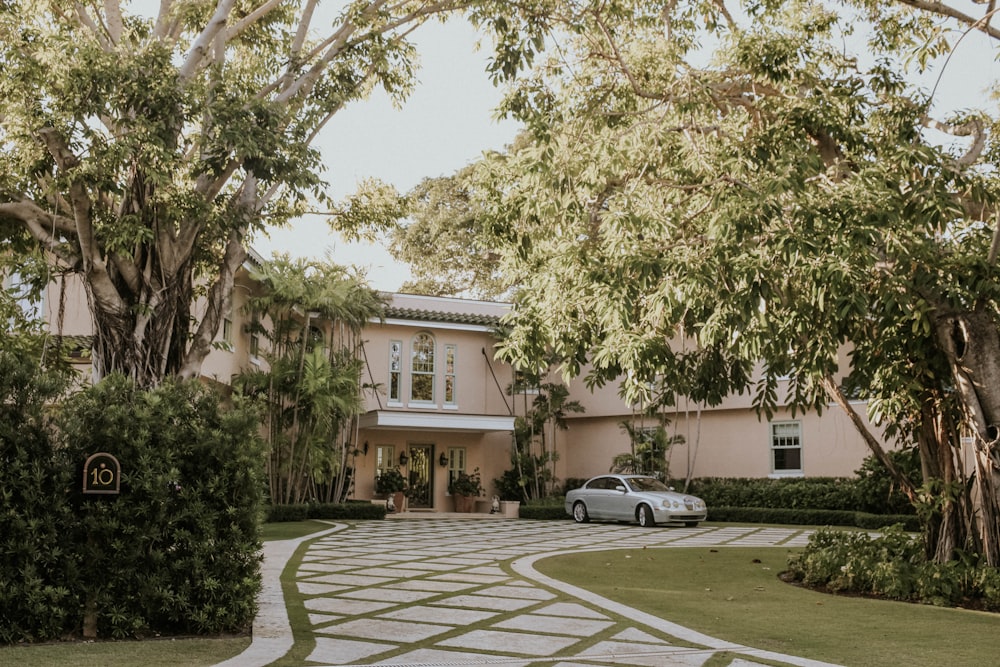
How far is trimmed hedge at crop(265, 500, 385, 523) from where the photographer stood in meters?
20.3

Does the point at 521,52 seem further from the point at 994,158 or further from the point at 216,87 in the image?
the point at 994,158

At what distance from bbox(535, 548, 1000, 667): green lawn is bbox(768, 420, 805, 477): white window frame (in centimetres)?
1210

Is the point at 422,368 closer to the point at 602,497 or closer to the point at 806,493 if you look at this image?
the point at 602,497

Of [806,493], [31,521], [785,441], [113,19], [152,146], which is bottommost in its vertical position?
[806,493]

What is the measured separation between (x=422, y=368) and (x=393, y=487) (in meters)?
3.90

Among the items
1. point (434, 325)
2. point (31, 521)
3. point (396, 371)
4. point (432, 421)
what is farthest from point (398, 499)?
point (31, 521)

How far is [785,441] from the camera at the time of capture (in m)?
24.7

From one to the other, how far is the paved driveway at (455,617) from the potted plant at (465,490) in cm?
1196

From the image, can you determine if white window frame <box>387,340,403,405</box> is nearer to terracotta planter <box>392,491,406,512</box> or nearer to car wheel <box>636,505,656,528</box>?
terracotta planter <box>392,491,406,512</box>

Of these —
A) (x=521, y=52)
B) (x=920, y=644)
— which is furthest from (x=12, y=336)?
(x=920, y=644)

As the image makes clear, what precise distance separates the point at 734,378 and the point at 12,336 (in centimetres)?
941

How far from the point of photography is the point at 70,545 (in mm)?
6449

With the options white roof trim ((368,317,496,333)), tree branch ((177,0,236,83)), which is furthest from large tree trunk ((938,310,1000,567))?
white roof trim ((368,317,496,333))

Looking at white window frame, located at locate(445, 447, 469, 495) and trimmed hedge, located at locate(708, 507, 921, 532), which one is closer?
trimmed hedge, located at locate(708, 507, 921, 532)
